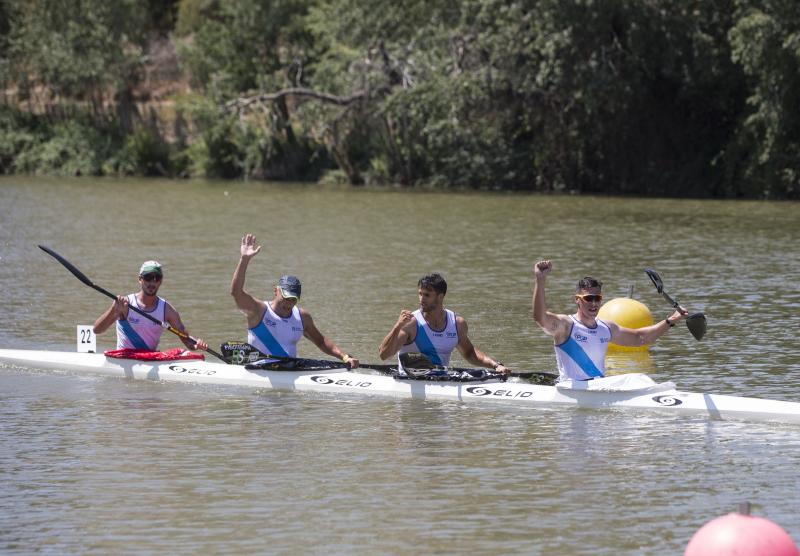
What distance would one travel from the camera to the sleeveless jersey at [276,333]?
15.1 metres

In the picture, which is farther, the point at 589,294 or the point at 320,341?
the point at 320,341

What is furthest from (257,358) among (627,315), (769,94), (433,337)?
(769,94)

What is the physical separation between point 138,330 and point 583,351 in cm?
567

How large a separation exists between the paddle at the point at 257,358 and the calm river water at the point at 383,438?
43cm

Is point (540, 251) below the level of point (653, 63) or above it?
below

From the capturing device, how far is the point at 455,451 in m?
12.1

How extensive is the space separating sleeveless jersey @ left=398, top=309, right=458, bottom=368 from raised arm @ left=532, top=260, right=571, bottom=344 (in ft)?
4.49

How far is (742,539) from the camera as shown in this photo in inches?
283

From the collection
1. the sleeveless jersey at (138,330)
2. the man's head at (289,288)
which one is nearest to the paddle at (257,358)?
the man's head at (289,288)

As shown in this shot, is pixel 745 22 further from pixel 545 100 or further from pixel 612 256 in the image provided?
pixel 612 256

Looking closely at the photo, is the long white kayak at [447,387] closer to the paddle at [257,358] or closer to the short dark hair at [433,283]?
the paddle at [257,358]

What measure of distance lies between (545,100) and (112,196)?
580 inches

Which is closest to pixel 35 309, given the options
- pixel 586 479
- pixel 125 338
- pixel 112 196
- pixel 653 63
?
pixel 125 338

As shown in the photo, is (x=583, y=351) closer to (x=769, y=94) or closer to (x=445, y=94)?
(x=769, y=94)
